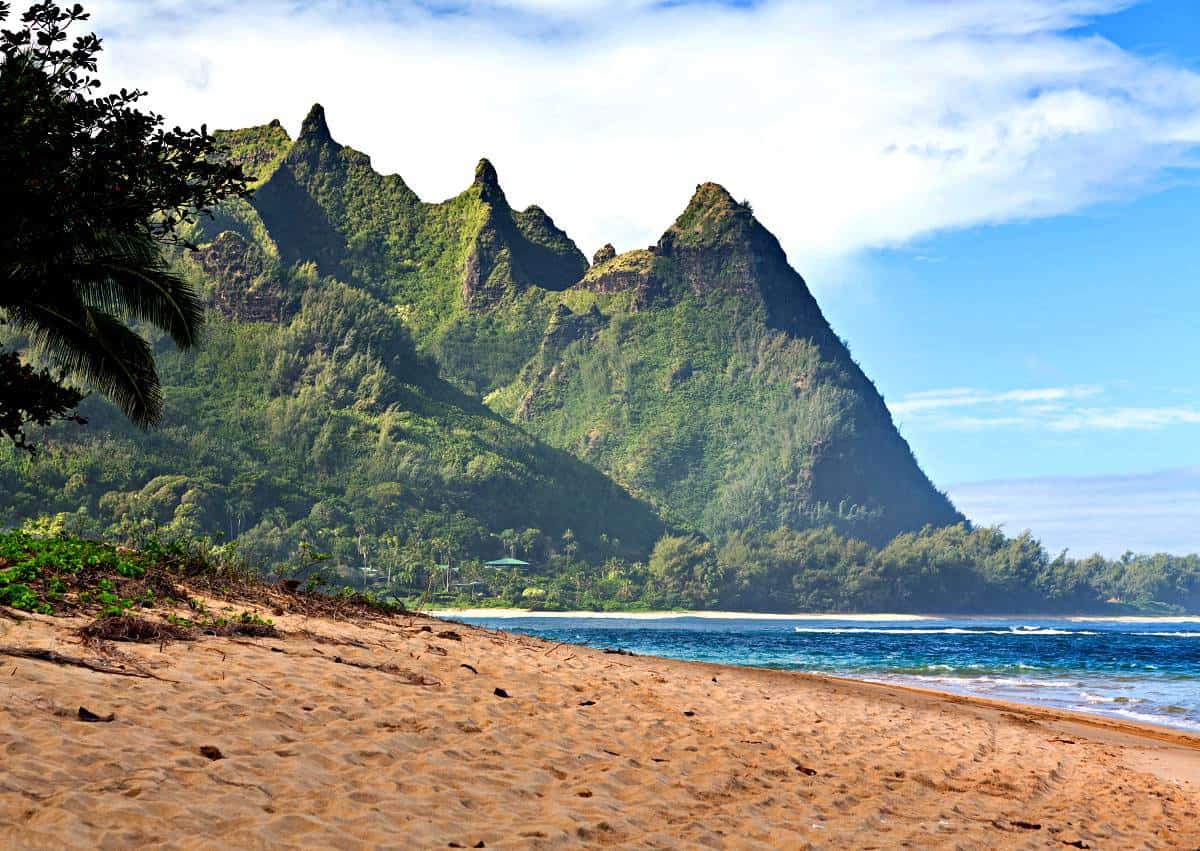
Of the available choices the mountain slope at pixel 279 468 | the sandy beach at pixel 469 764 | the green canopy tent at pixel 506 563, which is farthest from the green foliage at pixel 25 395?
the green canopy tent at pixel 506 563

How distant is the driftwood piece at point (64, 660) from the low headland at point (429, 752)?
1.5 inches

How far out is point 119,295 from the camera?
16.8 meters

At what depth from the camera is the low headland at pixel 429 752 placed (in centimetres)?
668

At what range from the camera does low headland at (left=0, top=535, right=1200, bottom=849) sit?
6684mm

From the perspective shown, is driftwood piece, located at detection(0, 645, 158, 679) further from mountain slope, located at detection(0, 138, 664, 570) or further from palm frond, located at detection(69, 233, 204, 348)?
mountain slope, located at detection(0, 138, 664, 570)

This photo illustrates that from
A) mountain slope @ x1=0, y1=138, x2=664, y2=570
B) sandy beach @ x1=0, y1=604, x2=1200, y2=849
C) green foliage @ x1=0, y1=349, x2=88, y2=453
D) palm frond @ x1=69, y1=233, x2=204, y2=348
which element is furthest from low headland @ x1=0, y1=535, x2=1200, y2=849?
mountain slope @ x1=0, y1=138, x2=664, y2=570

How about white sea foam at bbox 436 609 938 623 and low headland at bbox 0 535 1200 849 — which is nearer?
low headland at bbox 0 535 1200 849

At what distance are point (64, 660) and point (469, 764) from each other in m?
3.59

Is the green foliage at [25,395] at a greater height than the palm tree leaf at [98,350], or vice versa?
the palm tree leaf at [98,350]

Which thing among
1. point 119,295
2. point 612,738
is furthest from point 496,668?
point 119,295

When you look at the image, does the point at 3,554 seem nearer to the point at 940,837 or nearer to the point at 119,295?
the point at 119,295

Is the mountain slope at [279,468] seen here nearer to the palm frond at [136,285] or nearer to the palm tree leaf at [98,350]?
the palm tree leaf at [98,350]

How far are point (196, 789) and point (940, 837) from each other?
538 cm

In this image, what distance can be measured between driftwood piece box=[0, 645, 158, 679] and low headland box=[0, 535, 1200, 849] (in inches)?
1.5
